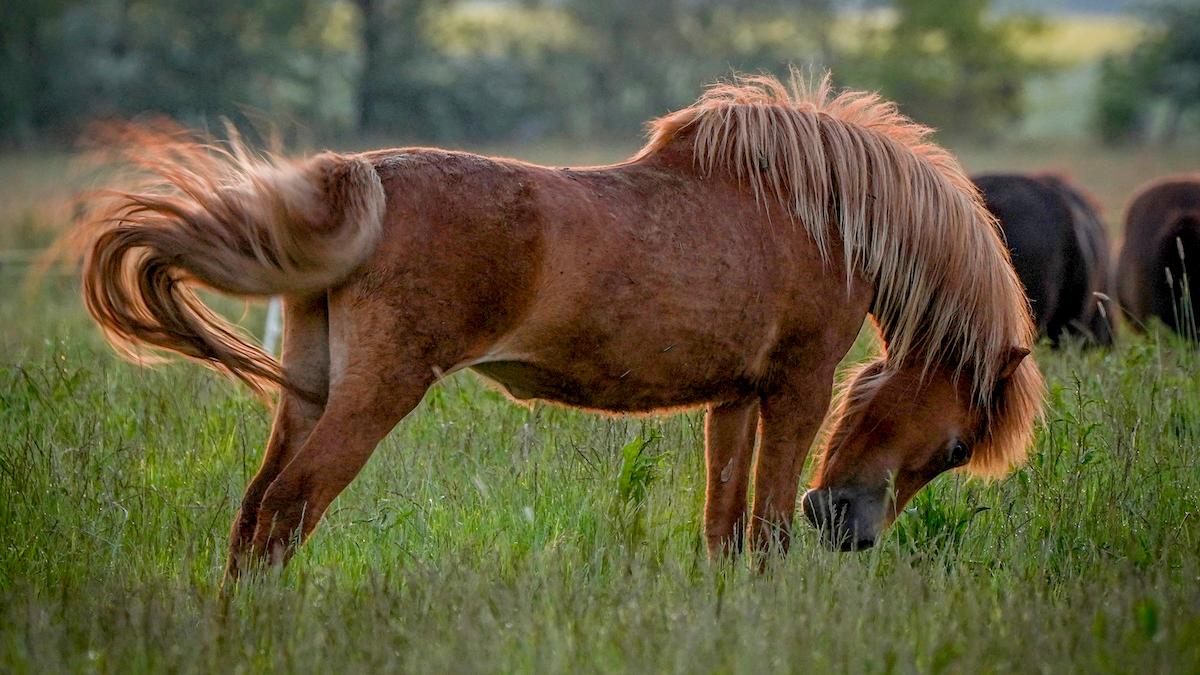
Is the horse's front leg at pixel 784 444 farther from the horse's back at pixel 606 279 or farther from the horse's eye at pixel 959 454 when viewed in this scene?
the horse's eye at pixel 959 454

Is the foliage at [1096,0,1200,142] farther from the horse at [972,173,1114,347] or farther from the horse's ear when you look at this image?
the horse's ear

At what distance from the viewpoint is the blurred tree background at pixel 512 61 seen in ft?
120

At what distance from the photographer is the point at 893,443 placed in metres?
4.58

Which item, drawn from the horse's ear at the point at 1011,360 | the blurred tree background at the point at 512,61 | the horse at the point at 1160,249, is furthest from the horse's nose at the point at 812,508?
the blurred tree background at the point at 512,61

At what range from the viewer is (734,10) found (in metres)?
49.0

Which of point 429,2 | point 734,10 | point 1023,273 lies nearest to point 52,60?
point 429,2

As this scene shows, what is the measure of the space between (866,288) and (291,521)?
2.17m

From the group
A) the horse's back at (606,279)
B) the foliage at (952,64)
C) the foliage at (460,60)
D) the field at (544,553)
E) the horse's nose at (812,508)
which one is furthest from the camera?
the foliage at (952,64)

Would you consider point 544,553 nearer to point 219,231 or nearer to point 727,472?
point 727,472

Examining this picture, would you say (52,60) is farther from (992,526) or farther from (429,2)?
(992,526)

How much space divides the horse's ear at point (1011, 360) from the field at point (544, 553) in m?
0.54

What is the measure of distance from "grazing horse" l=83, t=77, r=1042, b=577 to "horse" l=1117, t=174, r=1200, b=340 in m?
4.93

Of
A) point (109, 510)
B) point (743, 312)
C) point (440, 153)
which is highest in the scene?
point (440, 153)

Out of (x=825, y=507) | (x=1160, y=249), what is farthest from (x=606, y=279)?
(x=1160, y=249)
